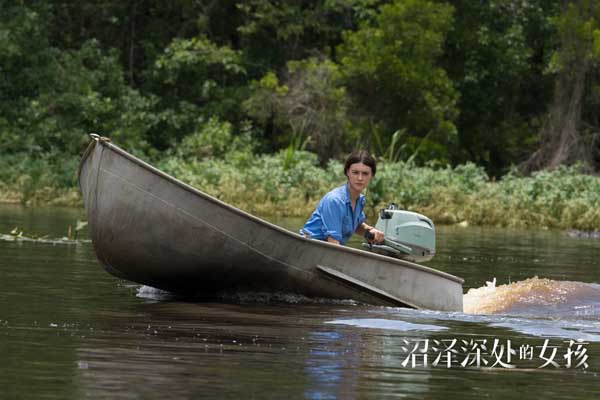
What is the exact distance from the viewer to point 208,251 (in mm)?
10477

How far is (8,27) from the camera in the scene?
3300 cm

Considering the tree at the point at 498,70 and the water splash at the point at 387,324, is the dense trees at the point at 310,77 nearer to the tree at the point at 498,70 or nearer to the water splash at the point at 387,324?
the tree at the point at 498,70

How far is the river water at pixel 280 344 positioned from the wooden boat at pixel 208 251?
181mm

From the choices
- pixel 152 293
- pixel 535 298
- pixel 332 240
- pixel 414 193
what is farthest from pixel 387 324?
pixel 414 193

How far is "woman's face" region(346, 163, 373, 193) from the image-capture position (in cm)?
1062

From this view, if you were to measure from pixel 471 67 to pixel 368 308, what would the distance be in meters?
26.9

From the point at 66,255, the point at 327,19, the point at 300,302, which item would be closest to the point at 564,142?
the point at 327,19

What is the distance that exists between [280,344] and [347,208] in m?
2.67

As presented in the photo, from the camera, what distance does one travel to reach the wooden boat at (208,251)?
34.0ft

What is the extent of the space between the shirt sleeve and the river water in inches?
22.2

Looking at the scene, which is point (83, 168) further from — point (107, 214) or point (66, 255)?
point (66, 255)

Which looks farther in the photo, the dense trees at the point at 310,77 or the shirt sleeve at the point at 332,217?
the dense trees at the point at 310,77

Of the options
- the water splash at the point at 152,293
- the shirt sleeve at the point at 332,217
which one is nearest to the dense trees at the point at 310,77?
the water splash at the point at 152,293

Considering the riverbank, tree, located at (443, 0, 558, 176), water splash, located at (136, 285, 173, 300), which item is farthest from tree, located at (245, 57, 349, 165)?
water splash, located at (136, 285, 173, 300)
